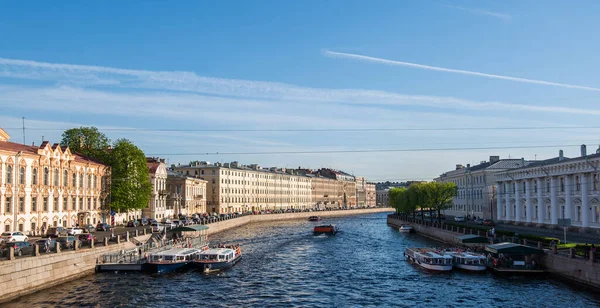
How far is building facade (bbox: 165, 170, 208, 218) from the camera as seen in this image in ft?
429

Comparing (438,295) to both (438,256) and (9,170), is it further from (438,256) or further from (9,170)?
(9,170)

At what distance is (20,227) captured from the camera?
6481 cm

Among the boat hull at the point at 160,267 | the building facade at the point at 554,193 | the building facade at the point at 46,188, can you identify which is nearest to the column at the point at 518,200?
the building facade at the point at 554,193

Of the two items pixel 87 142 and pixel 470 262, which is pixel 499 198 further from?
pixel 87 142

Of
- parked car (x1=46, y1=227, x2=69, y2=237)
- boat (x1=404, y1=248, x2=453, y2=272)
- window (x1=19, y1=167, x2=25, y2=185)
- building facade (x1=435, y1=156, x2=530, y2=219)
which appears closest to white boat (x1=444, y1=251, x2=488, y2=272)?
boat (x1=404, y1=248, x2=453, y2=272)

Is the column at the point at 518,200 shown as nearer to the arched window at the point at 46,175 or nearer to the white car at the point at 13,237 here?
the arched window at the point at 46,175

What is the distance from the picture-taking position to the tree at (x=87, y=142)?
96062 millimetres

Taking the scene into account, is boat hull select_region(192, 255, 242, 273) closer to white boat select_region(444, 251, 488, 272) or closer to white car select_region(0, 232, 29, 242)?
white car select_region(0, 232, 29, 242)

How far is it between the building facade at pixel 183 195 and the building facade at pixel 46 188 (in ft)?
132

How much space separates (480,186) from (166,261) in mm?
84734

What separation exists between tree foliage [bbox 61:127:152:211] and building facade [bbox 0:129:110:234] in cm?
273

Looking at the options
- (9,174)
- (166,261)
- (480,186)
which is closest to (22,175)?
(9,174)

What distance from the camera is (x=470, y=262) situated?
51.9m

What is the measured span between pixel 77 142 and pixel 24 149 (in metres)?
30.5
